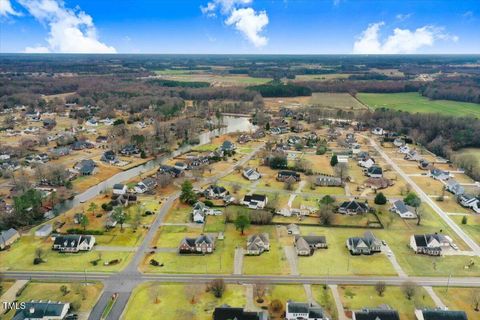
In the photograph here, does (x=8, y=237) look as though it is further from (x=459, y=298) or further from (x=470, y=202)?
(x=470, y=202)

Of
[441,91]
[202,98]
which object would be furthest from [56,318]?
[441,91]

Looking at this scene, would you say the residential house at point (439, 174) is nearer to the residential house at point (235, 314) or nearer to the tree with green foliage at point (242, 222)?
the tree with green foliage at point (242, 222)

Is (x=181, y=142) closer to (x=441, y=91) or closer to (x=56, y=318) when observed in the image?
(x=56, y=318)

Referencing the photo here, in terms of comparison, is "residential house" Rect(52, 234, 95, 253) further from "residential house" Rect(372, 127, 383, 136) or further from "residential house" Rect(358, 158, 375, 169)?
"residential house" Rect(372, 127, 383, 136)

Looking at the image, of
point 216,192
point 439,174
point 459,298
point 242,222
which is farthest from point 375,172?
point 459,298

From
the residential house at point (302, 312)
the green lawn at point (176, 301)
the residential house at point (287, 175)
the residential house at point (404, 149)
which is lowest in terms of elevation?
the residential house at point (404, 149)

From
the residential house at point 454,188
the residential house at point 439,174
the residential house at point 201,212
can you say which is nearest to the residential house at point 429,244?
the residential house at point 454,188
